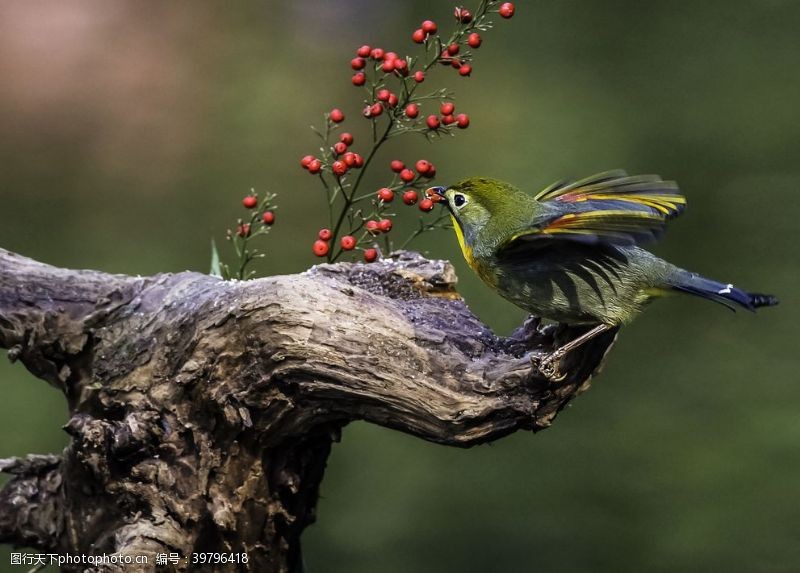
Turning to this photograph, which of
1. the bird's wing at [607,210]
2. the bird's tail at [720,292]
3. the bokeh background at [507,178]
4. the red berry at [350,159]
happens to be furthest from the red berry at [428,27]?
the bokeh background at [507,178]

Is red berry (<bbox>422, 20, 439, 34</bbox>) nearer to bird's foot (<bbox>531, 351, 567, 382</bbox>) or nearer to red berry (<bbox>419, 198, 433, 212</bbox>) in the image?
red berry (<bbox>419, 198, 433, 212</bbox>)

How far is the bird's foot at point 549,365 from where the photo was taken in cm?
181

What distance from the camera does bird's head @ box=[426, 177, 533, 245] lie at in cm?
204

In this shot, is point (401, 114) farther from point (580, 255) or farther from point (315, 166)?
point (580, 255)

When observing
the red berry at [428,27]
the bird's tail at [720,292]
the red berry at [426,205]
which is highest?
the red berry at [428,27]

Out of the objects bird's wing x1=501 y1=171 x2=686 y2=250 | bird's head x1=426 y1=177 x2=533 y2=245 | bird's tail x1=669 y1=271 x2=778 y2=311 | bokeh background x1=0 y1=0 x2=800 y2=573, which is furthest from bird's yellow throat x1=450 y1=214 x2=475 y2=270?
bokeh background x1=0 y1=0 x2=800 y2=573

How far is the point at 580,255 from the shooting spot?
6.38ft

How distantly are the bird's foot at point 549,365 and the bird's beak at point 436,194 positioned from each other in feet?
1.51

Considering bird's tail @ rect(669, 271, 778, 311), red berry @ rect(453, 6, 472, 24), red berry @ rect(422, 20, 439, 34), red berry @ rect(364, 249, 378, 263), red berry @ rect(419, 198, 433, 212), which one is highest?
red berry @ rect(422, 20, 439, 34)

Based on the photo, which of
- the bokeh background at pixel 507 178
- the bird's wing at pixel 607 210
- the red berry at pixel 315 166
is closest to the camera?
the bird's wing at pixel 607 210

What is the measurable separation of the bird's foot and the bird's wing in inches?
8.0

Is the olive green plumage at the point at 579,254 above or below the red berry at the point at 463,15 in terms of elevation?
below

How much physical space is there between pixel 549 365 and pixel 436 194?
1.64ft

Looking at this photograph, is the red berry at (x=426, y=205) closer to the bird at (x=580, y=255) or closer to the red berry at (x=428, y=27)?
the bird at (x=580, y=255)
